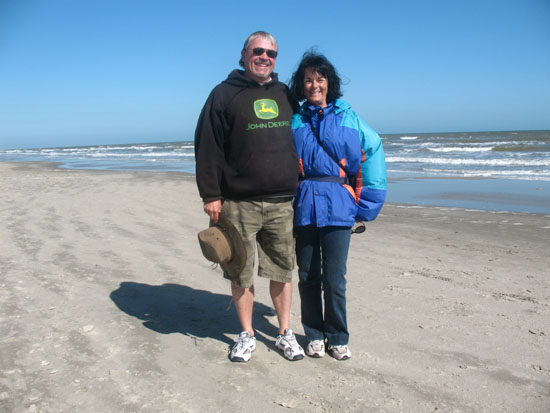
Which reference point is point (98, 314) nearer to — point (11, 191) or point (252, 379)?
point (252, 379)

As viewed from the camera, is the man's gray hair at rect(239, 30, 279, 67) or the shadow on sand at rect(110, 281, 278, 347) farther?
the shadow on sand at rect(110, 281, 278, 347)

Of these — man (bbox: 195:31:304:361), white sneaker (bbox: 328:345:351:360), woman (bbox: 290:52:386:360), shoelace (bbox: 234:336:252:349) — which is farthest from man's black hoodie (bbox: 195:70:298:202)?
white sneaker (bbox: 328:345:351:360)

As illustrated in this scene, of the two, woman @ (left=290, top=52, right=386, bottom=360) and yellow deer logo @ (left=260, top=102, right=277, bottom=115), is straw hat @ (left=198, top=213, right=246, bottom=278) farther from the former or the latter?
yellow deer logo @ (left=260, top=102, right=277, bottom=115)

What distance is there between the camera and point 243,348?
282 cm

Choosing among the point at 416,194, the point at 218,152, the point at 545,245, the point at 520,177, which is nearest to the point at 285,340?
the point at 218,152

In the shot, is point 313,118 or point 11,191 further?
point 11,191

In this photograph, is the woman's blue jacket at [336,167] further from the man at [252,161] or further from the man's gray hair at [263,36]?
the man's gray hair at [263,36]

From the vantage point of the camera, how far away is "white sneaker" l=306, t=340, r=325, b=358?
2.87 m

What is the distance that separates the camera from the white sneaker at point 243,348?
2783 mm

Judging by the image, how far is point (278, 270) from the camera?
2873 mm

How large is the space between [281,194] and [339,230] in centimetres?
41

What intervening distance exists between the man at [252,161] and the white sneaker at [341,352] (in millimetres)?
205

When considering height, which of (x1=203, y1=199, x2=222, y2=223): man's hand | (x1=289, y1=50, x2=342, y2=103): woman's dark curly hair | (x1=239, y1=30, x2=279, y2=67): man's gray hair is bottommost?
(x1=203, y1=199, x2=222, y2=223): man's hand

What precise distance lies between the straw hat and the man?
0.04m
